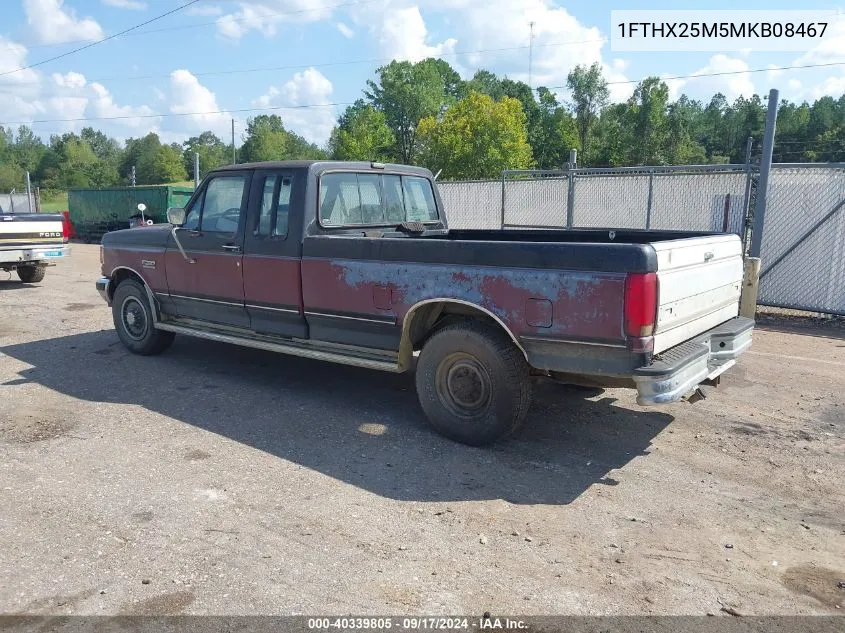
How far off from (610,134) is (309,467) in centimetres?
7679

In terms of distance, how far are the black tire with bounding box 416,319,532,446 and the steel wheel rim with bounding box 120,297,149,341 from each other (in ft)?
12.8

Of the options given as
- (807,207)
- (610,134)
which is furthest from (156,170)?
(807,207)

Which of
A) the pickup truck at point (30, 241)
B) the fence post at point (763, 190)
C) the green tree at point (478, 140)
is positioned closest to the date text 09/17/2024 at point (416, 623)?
the fence post at point (763, 190)

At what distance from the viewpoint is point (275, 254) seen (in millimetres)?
5945

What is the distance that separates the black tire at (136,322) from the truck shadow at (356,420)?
0.15 metres

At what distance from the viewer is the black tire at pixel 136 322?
748 cm

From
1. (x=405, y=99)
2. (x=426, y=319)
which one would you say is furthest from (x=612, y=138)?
(x=426, y=319)

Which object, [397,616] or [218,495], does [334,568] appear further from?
[218,495]

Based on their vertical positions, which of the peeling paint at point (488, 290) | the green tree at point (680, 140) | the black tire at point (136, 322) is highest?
the green tree at point (680, 140)

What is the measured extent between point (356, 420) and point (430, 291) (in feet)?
4.47

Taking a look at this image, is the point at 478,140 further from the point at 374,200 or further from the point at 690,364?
the point at 690,364

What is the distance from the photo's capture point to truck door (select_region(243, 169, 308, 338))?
19.2 ft

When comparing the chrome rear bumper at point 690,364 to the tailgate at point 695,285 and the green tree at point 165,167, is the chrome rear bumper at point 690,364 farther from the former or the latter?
the green tree at point 165,167

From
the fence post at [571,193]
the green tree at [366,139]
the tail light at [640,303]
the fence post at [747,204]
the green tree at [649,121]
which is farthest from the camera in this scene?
the green tree at [649,121]
